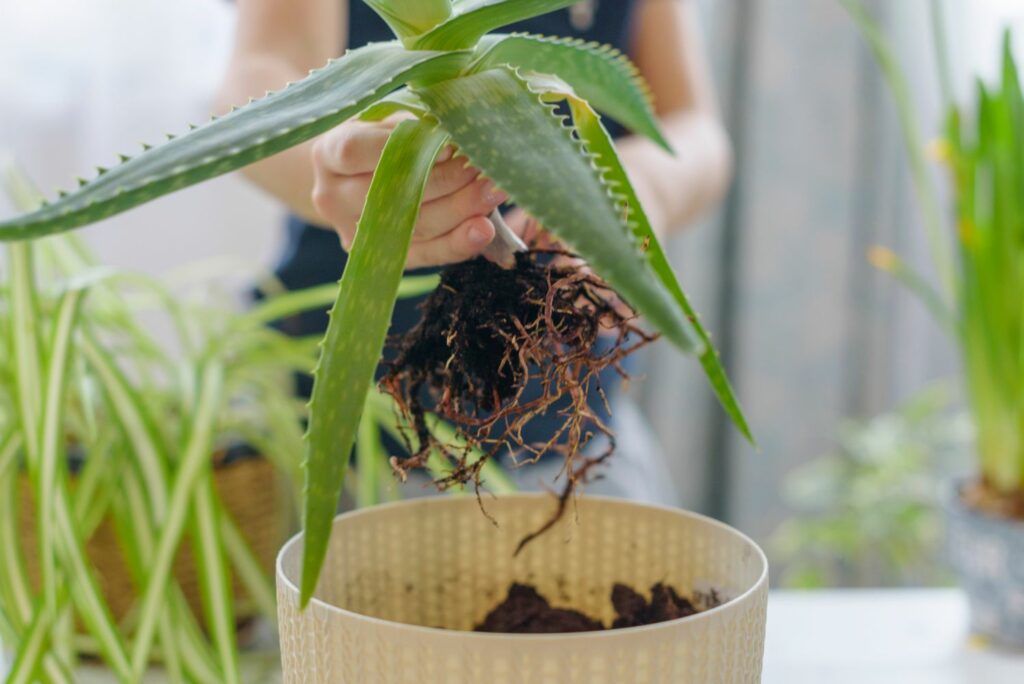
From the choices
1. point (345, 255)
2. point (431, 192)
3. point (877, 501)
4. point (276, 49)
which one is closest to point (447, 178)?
point (431, 192)

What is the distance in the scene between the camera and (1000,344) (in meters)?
0.85

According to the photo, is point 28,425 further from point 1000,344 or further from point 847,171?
point 847,171

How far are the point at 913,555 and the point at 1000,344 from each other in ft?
2.53

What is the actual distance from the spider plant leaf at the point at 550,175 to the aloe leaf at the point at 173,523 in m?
0.31

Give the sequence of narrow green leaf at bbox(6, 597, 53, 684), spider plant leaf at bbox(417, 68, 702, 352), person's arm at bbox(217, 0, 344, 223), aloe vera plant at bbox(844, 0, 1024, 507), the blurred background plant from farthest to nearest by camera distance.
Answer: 1. the blurred background plant
2. aloe vera plant at bbox(844, 0, 1024, 507)
3. person's arm at bbox(217, 0, 344, 223)
4. narrow green leaf at bbox(6, 597, 53, 684)
5. spider plant leaf at bbox(417, 68, 702, 352)

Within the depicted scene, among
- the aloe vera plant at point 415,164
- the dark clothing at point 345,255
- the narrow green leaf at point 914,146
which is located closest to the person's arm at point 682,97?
the dark clothing at point 345,255

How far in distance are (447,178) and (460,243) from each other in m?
0.02

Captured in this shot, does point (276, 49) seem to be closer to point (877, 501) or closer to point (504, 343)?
point (504, 343)

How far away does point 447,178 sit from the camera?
33 centimetres

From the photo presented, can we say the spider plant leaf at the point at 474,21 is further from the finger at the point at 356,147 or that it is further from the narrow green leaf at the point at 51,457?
the narrow green leaf at the point at 51,457

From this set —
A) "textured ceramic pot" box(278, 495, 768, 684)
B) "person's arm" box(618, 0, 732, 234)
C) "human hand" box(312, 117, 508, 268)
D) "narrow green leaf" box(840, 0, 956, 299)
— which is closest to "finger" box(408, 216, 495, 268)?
"human hand" box(312, 117, 508, 268)

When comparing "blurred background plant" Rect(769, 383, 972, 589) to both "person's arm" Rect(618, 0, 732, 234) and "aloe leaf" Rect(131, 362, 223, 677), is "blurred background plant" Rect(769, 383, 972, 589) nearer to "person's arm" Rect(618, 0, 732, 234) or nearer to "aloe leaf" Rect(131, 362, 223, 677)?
"person's arm" Rect(618, 0, 732, 234)

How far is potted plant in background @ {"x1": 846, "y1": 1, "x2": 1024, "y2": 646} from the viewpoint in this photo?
78 centimetres

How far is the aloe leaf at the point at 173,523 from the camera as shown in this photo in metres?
0.48
